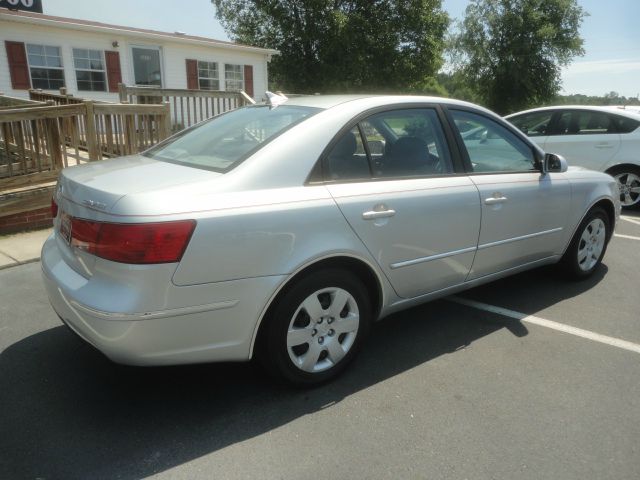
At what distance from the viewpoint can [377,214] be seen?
2.84m

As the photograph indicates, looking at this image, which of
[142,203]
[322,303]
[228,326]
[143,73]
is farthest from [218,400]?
[143,73]

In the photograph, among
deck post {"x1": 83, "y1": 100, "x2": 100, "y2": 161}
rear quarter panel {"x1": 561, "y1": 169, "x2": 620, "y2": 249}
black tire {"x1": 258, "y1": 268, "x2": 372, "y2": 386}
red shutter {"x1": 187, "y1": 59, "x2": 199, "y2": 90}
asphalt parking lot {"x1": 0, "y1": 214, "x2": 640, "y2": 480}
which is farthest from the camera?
red shutter {"x1": 187, "y1": 59, "x2": 199, "y2": 90}

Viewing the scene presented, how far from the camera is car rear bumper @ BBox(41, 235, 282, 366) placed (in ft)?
7.36

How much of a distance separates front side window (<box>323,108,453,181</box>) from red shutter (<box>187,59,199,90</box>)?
14544 millimetres

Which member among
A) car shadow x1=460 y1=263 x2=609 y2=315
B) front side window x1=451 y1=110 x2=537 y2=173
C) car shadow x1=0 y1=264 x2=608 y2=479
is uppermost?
front side window x1=451 y1=110 x2=537 y2=173

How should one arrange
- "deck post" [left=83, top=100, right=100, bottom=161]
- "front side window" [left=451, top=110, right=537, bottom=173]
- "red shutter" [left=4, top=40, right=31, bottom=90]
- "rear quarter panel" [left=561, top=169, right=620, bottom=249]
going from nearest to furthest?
"front side window" [left=451, top=110, right=537, bottom=173] → "rear quarter panel" [left=561, top=169, right=620, bottom=249] → "deck post" [left=83, top=100, right=100, bottom=161] → "red shutter" [left=4, top=40, right=31, bottom=90]

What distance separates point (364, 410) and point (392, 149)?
155 cm

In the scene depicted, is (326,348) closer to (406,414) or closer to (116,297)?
(406,414)

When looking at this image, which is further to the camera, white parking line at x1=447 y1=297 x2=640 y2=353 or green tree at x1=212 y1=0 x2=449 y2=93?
green tree at x1=212 y1=0 x2=449 y2=93

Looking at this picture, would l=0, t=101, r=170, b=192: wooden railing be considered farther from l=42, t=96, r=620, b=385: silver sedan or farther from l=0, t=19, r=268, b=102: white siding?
l=0, t=19, r=268, b=102: white siding

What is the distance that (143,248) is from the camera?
2213 millimetres

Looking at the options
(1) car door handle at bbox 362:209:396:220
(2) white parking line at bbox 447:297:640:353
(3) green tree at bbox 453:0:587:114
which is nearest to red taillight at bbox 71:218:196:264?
(1) car door handle at bbox 362:209:396:220

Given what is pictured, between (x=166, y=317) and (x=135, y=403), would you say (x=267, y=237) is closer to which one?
(x=166, y=317)

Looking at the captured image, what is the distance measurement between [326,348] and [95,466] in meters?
1.23
